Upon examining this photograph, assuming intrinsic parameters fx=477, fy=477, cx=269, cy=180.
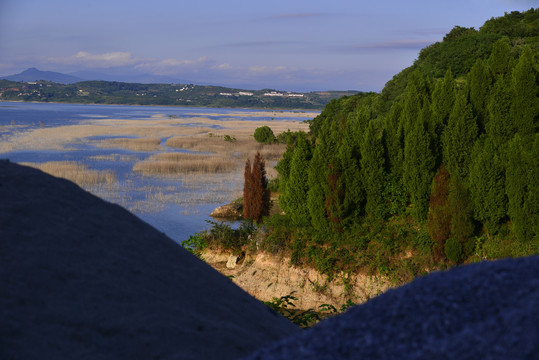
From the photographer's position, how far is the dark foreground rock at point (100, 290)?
421 centimetres

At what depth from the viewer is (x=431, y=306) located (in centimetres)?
430

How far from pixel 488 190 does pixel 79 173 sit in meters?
30.3

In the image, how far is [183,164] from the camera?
47.2 m

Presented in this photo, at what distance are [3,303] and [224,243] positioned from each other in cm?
2272

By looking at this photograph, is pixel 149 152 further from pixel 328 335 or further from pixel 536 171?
pixel 328 335

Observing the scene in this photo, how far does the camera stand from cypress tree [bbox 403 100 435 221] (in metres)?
22.3

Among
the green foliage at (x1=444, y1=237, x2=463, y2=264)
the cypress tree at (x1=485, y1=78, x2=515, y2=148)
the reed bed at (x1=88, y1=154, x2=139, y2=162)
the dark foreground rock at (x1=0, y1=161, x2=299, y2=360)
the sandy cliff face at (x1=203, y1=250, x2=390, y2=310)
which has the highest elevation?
the cypress tree at (x1=485, y1=78, x2=515, y2=148)

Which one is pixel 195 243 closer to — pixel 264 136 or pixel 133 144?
pixel 133 144

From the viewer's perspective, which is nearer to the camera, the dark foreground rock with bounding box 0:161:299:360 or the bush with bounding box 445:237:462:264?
the dark foreground rock with bounding box 0:161:299:360

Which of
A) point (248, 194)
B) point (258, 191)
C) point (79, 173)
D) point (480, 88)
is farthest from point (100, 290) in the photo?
point (79, 173)

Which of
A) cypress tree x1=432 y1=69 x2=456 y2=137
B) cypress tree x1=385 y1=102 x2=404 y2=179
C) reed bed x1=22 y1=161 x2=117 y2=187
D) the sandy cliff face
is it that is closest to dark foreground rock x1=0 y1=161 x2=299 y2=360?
the sandy cliff face

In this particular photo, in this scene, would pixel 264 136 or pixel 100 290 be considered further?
pixel 264 136

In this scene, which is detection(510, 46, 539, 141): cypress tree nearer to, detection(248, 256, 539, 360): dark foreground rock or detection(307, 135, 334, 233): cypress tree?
detection(307, 135, 334, 233): cypress tree

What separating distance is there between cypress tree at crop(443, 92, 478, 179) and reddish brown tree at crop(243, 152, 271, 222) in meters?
11.5
